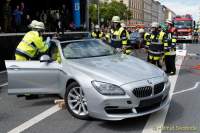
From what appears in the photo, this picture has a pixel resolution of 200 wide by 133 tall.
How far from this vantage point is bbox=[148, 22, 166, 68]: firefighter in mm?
11070

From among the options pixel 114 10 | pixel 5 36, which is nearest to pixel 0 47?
pixel 5 36

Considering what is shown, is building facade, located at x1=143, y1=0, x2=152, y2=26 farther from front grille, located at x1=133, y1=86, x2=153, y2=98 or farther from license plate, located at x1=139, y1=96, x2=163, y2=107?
front grille, located at x1=133, y1=86, x2=153, y2=98

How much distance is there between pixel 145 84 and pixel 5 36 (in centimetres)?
970

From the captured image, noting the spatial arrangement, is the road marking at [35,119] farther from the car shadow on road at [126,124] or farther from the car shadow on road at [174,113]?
the car shadow on road at [174,113]

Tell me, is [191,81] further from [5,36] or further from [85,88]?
[5,36]

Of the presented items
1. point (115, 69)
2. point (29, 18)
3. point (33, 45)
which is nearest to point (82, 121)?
point (115, 69)

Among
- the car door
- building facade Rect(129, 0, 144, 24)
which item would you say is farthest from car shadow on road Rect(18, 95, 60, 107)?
building facade Rect(129, 0, 144, 24)

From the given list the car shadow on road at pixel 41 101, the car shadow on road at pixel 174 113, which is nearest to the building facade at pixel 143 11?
the car shadow on road at pixel 41 101

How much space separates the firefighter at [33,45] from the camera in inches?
323

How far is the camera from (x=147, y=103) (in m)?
5.93

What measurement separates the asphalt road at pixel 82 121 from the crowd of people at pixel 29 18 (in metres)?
8.09

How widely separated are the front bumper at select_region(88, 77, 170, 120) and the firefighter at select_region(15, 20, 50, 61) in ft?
8.71

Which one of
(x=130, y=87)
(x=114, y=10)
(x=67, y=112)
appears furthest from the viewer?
(x=114, y=10)

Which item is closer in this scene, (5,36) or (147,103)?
(147,103)
